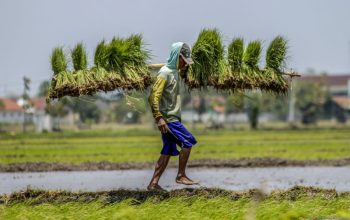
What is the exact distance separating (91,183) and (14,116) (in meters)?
102

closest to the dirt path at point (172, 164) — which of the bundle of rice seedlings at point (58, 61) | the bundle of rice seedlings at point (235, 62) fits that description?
the bundle of rice seedlings at point (58, 61)

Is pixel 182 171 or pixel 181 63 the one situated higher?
pixel 181 63

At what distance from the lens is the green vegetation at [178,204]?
24.6ft

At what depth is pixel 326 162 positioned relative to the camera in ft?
60.4

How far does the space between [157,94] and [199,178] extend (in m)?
5.06

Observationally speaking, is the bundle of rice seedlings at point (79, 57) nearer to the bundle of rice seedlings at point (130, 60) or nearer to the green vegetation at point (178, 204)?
the bundle of rice seedlings at point (130, 60)

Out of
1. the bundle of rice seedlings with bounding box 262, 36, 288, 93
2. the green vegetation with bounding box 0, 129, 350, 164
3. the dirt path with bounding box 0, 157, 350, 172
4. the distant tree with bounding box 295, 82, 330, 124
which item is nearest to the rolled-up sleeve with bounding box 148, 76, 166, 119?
the bundle of rice seedlings with bounding box 262, 36, 288, 93

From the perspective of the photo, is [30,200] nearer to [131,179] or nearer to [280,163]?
[131,179]

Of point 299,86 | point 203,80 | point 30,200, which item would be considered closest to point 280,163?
point 203,80

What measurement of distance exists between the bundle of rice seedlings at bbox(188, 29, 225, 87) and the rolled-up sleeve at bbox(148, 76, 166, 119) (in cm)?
100

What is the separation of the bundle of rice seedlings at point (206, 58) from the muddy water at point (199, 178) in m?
1.90

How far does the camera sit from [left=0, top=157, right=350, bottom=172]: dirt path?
16500mm

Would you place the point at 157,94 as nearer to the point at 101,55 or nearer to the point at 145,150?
the point at 101,55

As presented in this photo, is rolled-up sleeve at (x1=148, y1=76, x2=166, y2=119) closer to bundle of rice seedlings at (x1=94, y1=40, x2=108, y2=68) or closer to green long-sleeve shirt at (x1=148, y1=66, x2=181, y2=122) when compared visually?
green long-sleeve shirt at (x1=148, y1=66, x2=181, y2=122)
